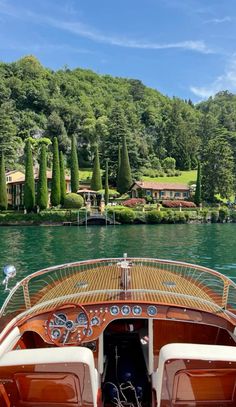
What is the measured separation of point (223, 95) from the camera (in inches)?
7028

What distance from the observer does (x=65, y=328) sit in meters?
4.67

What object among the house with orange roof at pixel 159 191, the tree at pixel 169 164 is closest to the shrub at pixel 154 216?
the house with orange roof at pixel 159 191

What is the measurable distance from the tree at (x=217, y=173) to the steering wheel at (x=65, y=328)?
227ft

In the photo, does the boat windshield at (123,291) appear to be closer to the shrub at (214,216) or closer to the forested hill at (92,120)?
the shrub at (214,216)

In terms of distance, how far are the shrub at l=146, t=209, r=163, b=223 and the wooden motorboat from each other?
158 ft

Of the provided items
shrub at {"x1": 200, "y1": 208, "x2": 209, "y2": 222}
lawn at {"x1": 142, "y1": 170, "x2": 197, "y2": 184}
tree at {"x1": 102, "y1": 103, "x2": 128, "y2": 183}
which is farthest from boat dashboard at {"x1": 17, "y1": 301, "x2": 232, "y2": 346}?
lawn at {"x1": 142, "y1": 170, "x2": 197, "y2": 184}

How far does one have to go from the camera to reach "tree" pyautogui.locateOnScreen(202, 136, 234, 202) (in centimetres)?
7169

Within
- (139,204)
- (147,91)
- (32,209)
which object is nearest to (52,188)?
(32,209)

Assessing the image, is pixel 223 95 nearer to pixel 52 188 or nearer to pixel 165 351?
pixel 52 188

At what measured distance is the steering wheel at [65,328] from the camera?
4625 mm

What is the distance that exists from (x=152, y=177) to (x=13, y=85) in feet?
173

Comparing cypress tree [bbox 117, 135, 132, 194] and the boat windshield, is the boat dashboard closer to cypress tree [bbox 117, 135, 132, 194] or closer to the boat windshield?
the boat windshield

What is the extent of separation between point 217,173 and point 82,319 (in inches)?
2769

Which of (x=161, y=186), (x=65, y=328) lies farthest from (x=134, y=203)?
(x=65, y=328)
